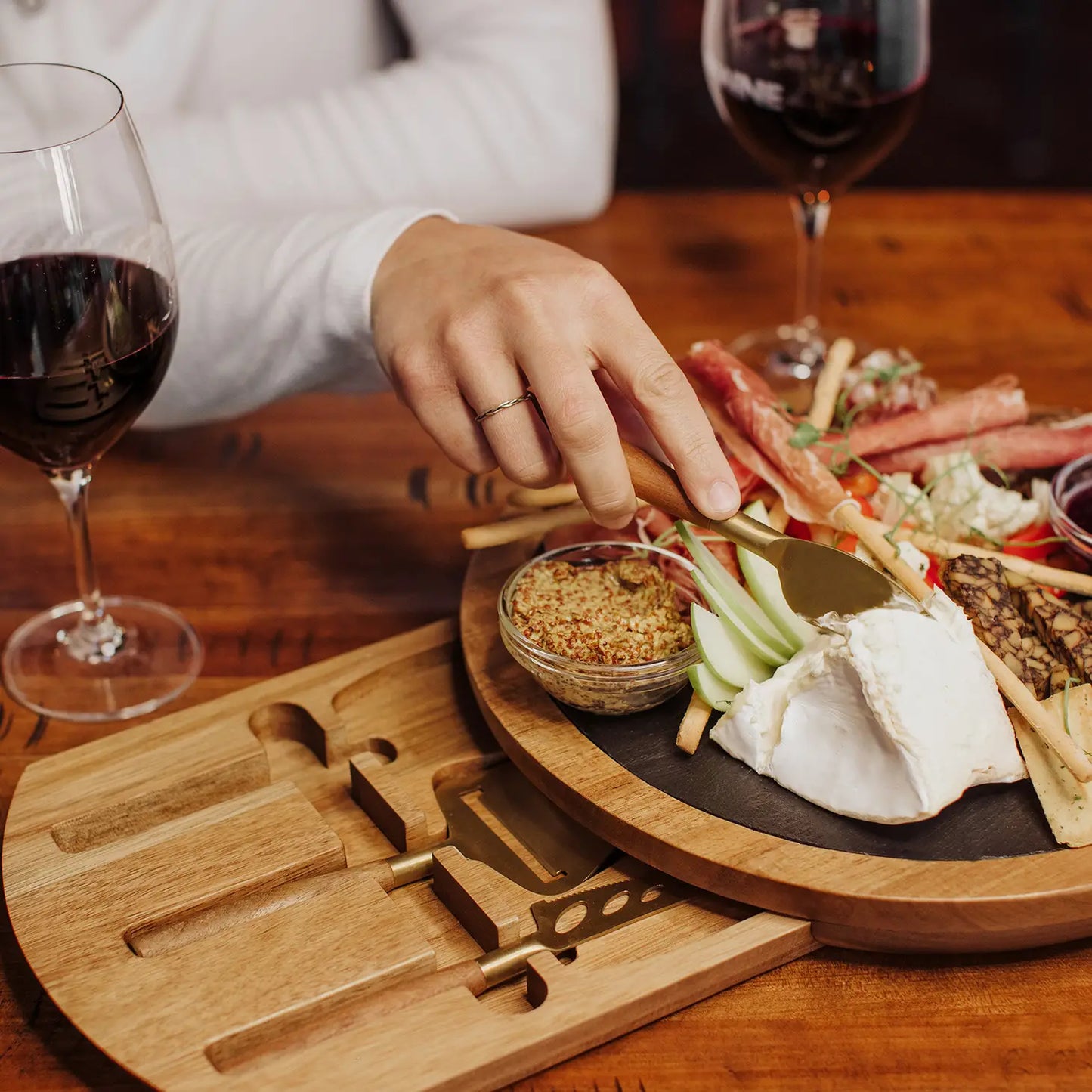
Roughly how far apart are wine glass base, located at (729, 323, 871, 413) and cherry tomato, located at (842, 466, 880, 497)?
0.35 m

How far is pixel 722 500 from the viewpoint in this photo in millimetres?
1293

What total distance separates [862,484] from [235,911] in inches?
33.7

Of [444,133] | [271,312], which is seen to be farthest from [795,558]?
[444,133]

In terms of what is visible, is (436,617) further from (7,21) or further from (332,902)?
(7,21)

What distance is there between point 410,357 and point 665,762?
50 cm

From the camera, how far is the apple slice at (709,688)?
4.19 ft

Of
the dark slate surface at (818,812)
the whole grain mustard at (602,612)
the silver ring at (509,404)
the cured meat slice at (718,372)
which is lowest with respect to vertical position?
the dark slate surface at (818,812)

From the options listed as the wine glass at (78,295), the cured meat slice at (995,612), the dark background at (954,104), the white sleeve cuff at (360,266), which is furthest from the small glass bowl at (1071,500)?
the dark background at (954,104)

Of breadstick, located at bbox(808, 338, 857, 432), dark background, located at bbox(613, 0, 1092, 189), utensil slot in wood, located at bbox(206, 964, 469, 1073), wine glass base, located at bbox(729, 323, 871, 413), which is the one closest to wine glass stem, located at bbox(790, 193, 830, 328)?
wine glass base, located at bbox(729, 323, 871, 413)

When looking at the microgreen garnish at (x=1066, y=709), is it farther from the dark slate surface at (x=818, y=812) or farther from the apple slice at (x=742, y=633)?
the apple slice at (x=742, y=633)

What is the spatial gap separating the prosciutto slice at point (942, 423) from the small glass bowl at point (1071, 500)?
100 mm

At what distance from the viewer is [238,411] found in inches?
75.7

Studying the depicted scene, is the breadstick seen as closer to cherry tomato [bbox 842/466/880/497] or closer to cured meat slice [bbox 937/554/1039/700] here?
cherry tomato [bbox 842/466/880/497]

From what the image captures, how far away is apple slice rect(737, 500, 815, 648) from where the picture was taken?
52.0 inches
